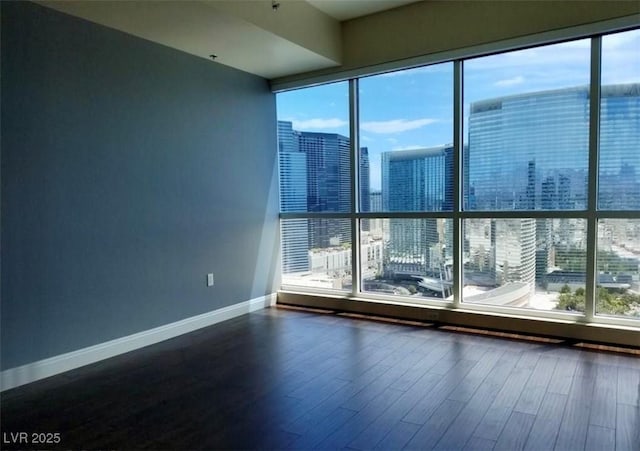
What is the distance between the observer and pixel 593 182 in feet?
11.2

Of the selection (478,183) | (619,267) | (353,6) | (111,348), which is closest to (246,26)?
(353,6)

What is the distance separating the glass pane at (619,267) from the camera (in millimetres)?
3332

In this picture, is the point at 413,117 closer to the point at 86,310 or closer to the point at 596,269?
the point at 596,269

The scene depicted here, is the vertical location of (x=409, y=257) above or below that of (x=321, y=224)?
below

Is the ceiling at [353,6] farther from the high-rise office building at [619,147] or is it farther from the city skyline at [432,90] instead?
the high-rise office building at [619,147]

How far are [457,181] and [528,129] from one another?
0.73 meters

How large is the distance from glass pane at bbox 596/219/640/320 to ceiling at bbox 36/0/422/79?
8.90 feet

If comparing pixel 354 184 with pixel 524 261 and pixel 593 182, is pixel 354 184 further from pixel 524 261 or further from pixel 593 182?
pixel 593 182

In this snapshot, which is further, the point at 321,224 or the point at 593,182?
the point at 321,224

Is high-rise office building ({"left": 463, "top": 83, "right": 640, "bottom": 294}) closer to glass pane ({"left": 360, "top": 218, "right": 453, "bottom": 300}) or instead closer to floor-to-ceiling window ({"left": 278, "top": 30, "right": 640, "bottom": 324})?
floor-to-ceiling window ({"left": 278, "top": 30, "right": 640, "bottom": 324})

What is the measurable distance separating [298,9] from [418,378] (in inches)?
126

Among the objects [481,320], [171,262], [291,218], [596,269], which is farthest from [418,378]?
[291,218]

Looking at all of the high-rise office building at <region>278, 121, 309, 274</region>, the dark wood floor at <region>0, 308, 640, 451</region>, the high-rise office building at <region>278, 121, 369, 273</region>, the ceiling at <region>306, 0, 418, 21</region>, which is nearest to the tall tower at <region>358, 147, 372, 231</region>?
the high-rise office building at <region>278, 121, 369, 273</region>

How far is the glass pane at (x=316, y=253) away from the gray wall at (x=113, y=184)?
1.68 ft
